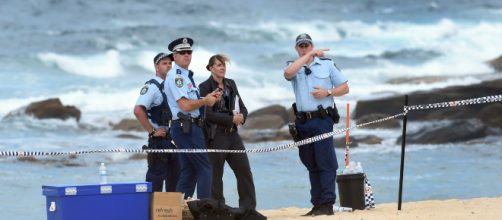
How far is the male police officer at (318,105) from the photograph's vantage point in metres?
10.1

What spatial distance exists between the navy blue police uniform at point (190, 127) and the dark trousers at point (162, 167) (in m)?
0.50

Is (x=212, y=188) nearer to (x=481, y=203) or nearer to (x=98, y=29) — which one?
(x=481, y=203)

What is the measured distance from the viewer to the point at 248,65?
36281mm

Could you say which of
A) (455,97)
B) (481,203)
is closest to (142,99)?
(481,203)

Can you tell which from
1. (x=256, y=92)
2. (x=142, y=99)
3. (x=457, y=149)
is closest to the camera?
(x=142, y=99)

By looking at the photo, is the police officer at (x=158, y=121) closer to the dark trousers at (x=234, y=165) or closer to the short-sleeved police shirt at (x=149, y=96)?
the short-sleeved police shirt at (x=149, y=96)

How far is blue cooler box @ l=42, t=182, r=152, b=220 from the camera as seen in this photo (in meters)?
8.68

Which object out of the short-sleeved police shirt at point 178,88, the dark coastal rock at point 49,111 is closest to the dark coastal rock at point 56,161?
the dark coastal rock at point 49,111

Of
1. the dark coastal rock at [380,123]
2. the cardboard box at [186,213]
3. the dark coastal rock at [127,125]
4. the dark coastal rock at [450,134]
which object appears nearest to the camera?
the cardboard box at [186,213]

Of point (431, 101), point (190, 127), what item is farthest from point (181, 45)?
point (431, 101)

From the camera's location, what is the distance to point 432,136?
22391 millimetres

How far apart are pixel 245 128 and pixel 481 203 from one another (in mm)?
13557

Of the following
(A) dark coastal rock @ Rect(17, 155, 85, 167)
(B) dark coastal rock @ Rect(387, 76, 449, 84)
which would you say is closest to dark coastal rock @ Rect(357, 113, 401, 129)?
(A) dark coastal rock @ Rect(17, 155, 85, 167)

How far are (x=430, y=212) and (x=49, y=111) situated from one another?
16713 millimetres
